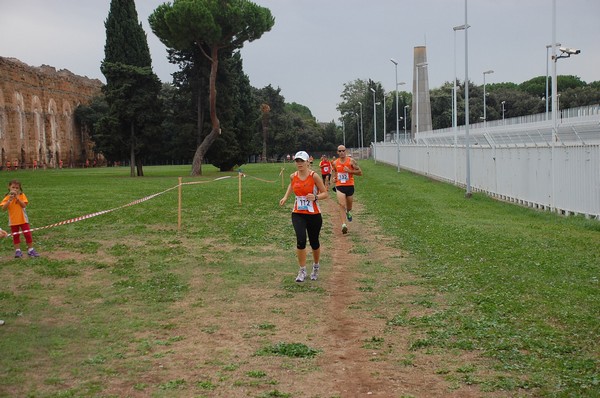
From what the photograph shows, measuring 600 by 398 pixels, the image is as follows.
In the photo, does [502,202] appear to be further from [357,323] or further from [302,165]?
[357,323]

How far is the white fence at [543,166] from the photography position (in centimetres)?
1781

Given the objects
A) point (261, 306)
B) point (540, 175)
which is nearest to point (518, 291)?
point (261, 306)

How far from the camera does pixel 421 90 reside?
7738cm

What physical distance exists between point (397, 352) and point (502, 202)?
18865mm

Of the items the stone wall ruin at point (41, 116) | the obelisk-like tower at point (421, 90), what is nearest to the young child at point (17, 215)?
the stone wall ruin at point (41, 116)

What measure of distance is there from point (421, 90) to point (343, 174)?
6237 centimetres

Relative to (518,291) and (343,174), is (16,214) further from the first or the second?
(518,291)

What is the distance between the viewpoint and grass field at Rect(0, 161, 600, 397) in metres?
6.13

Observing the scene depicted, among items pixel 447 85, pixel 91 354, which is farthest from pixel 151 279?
pixel 447 85

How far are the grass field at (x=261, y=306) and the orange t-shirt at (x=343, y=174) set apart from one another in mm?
1395

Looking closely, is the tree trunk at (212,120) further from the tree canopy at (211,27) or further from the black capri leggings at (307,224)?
the black capri leggings at (307,224)

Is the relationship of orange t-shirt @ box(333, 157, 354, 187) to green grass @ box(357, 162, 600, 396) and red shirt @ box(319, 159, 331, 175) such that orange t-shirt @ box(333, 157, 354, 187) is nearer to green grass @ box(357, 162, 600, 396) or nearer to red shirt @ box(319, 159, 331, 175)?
green grass @ box(357, 162, 600, 396)

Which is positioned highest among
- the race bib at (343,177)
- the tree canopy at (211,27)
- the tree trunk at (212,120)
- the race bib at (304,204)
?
the tree canopy at (211,27)

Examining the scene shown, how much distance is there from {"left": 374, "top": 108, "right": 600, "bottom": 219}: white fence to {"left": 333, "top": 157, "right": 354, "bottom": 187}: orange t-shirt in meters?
5.68
